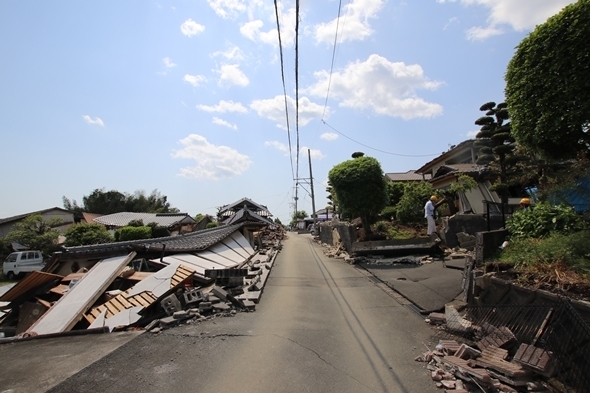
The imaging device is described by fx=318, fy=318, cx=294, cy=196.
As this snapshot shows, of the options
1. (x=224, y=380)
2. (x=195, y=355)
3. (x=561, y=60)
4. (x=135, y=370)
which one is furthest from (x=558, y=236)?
(x=135, y=370)

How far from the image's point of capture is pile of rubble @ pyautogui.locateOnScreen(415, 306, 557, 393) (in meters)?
3.82

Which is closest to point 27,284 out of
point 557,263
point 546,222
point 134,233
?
point 557,263

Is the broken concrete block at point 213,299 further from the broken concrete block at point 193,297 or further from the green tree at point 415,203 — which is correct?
the green tree at point 415,203

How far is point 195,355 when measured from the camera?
496 cm

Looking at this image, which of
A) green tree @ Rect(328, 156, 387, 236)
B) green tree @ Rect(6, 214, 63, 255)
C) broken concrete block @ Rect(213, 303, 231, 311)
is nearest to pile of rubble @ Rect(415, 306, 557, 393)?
broken concrete block @ Rect(213, 303, 231, 311)

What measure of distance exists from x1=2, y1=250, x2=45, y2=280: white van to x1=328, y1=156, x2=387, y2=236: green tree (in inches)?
927

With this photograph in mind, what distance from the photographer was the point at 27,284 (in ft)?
29.1

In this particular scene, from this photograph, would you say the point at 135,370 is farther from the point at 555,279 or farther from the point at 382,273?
the point at 382,273

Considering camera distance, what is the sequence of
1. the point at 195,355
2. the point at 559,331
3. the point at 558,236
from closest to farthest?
the point at 559,331, the point at 195,355, the point at 558,236

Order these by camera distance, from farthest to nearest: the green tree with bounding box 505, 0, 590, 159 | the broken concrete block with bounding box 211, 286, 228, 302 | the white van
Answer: the white van, the broken concrete block with bounding box 211, 286, 228, 302, the green tree with bounding box 505, 0, 590, 159

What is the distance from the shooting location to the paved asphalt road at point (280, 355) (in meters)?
4.06

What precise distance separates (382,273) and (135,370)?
879cm

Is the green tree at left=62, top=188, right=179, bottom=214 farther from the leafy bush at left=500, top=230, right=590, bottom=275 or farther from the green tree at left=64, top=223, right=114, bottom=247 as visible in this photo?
the leafy bush at left=500, top=230, right=590, bottom=275

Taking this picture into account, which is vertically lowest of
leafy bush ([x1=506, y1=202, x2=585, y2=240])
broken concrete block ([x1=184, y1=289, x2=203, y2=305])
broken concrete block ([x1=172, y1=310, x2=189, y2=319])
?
broken concrete block ([x1=172, y1=310, x2=189, y2=319])
